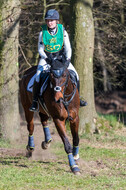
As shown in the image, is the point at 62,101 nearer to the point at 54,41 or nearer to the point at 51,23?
the point at 54,41

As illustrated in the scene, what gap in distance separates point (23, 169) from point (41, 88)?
191 centimetres

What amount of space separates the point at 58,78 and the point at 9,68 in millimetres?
4137

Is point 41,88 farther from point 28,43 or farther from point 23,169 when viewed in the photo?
point 28,43

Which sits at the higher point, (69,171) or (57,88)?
(57,88)

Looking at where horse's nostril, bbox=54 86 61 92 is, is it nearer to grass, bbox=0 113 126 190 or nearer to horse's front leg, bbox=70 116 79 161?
horse's front leg, bbox=70 116 79 161

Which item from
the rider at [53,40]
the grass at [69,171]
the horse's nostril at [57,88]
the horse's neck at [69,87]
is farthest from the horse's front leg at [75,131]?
the rider at [53,40]

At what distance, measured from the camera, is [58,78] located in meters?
6.86

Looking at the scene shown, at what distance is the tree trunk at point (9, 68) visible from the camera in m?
10.5

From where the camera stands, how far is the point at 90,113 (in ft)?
38.9

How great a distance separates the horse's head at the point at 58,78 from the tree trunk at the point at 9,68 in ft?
12.9

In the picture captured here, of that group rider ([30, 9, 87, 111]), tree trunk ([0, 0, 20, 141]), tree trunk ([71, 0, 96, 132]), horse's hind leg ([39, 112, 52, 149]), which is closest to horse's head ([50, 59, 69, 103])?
rider ([30, 9, 87, 111])

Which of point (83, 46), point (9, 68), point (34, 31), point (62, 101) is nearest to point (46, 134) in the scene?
point (62, 101)

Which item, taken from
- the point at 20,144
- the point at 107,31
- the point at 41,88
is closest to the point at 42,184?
the point at 41,88

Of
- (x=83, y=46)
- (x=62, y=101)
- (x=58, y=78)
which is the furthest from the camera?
(x=83, y=46)
